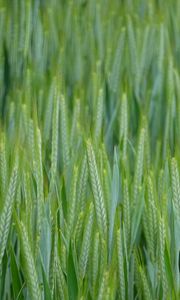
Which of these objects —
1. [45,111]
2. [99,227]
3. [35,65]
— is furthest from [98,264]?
[35,65]

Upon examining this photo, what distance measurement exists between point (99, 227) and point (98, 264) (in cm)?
5

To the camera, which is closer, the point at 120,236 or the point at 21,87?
the point at 120,236

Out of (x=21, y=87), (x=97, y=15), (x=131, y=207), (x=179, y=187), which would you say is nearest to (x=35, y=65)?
(x=21, y=87)

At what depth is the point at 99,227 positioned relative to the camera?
1026mm

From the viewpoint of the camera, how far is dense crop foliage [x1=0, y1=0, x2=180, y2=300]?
990 mm

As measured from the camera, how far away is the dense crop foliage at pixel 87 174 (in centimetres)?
99

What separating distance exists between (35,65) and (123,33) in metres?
0.24

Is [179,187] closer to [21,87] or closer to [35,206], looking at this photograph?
[35,206]

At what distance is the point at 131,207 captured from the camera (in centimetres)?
114

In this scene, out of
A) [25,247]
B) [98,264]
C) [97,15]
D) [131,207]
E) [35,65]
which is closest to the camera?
[25,247]

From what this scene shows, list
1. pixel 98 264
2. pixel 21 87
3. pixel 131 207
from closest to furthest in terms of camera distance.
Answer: pixel 98 264, pixel 131 207, pixel 21 87

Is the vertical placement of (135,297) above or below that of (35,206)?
below

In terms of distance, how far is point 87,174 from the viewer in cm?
111

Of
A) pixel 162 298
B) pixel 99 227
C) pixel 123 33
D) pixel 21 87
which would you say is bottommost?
pixel 162 298
